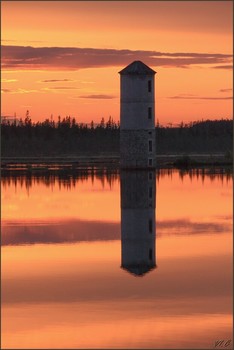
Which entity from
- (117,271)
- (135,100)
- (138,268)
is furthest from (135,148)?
(117,271)

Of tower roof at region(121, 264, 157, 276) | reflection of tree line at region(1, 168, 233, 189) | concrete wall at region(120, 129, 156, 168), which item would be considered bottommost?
tower roof at region(121, 264, 157, 276)

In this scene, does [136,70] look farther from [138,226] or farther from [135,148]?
[138,226]

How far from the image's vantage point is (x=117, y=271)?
18250mm

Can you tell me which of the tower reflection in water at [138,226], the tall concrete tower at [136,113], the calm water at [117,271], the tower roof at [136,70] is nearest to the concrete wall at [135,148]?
the tall concrete tower at [136,113]

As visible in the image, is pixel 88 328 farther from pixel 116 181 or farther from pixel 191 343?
pixel 116 181

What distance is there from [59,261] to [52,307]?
14.6ft

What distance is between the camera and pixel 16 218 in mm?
27609

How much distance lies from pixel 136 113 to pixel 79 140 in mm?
47136

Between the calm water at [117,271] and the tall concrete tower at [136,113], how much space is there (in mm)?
19739

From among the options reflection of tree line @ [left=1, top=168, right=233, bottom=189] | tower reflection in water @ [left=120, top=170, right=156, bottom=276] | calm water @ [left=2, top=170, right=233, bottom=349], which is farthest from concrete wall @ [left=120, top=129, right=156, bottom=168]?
calm water @ [left=2, top=170, right=233, bottom=349]

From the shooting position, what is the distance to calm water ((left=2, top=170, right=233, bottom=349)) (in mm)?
13438

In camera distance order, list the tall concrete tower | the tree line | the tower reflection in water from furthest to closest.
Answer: the tree line
the tall concrete tower
the tower reflection in water

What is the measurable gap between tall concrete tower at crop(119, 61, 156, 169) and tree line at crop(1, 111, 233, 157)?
3399 cm

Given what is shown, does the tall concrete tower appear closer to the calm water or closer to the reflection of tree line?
the reflection of tree line
